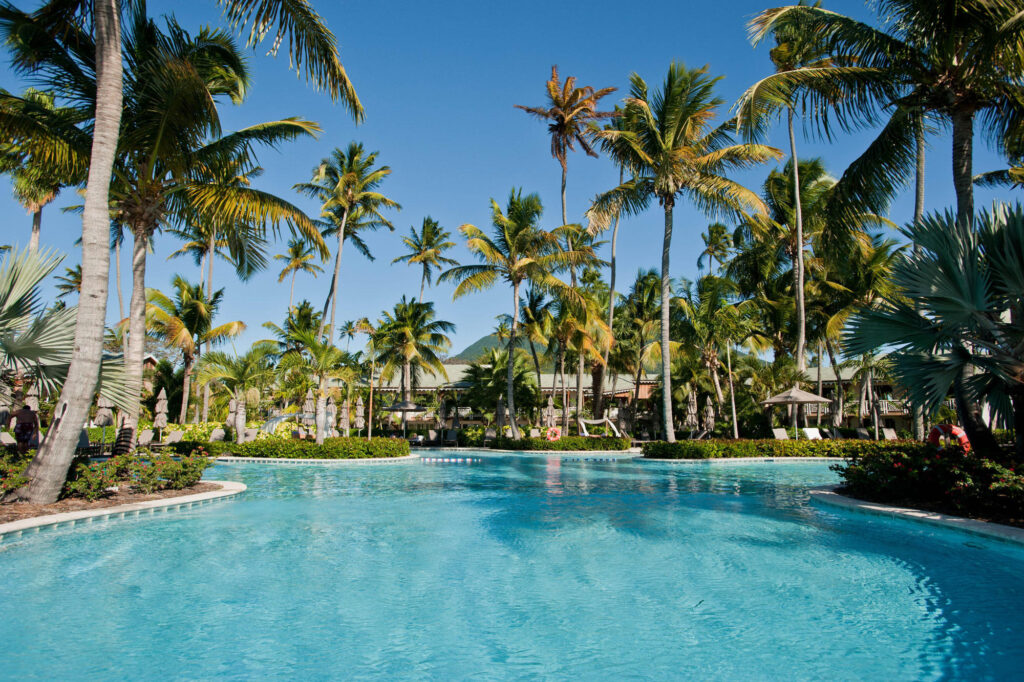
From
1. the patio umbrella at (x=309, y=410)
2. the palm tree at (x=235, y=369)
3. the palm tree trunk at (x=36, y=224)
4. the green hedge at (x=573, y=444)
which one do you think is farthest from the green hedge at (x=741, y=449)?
the palm tree trunk at (x=36, y=224)

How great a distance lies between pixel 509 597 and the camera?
5941mm

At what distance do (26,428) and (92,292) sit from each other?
259 inches

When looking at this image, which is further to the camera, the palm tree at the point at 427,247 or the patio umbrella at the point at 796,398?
the palm tree at the point at 427,247

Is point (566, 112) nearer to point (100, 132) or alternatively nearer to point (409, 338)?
point (409, 338)

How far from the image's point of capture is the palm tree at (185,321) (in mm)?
25766

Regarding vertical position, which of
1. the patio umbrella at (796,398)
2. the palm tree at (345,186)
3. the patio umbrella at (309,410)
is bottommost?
the patio umbrella at (309,410)

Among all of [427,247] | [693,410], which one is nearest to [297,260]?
[427,247]

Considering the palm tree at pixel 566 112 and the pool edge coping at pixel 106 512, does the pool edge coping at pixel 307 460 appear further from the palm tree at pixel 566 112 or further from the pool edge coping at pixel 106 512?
the palm tree at pixel 566 112

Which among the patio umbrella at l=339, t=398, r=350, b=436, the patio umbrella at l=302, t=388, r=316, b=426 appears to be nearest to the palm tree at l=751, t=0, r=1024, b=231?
the patio umbrella at l=302, t=388, r=316, b=426

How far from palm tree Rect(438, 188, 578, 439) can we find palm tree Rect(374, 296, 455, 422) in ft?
21.2

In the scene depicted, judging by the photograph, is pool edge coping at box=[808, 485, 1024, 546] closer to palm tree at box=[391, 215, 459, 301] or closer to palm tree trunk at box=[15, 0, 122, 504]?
palm tree trunk at box=[15, 0, 122, 504]

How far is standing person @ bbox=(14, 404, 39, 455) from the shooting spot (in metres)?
12.5

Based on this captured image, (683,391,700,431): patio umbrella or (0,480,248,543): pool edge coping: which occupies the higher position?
(683,391,700,431): patio umbrella

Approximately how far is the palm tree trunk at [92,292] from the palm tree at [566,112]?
23.5 m
